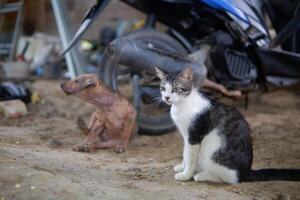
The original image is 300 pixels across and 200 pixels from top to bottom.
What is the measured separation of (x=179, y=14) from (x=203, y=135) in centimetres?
208

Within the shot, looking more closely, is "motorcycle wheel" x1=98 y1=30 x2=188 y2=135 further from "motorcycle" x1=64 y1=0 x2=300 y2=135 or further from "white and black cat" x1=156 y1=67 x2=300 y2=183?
"white and black cat" x1=156 y1=67 x2=300 y2=183

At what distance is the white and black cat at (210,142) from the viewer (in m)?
3.28

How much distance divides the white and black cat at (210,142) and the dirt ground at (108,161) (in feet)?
0.28

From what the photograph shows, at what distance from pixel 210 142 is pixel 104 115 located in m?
1.31

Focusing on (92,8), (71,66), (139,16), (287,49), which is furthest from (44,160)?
(139,16)

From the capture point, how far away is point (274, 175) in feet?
10.8

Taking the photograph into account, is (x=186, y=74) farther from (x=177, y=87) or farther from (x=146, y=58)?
(x=146, y=58)

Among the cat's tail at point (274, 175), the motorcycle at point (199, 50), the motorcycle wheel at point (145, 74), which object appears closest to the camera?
the cat's tail at point (274, 175)

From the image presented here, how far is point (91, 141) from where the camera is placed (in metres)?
4.23

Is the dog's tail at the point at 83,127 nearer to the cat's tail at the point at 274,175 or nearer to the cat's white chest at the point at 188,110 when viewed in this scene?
the cat's white chest at the point at 188,110

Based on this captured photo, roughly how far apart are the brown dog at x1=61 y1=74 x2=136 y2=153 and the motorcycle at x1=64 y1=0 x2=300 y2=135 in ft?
1.26

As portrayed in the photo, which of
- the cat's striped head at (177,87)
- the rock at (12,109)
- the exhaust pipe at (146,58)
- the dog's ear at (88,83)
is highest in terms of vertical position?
the cat's striped head at (177,87)

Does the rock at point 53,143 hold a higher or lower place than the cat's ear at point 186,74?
lower

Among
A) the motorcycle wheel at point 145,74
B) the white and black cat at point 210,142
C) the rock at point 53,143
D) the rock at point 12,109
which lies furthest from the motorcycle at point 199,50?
the white and black cat at point 210,142
